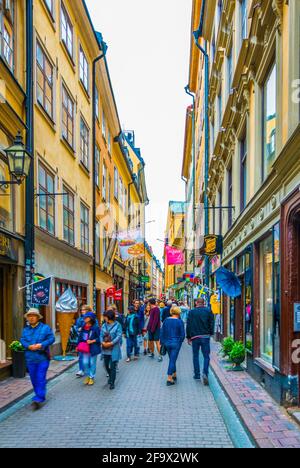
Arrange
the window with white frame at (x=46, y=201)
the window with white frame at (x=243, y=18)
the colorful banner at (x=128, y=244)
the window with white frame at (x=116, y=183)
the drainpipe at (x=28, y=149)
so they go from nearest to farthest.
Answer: the drainpipe at (x=28, y=149), the window with white frame at (x=243, y=18), the window with white frame at (x=46, y=201), the colorful banner at (x=128, y=244), the window with white frame at (x=116, y=183)

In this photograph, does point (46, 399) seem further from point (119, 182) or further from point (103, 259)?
point (119, 182)

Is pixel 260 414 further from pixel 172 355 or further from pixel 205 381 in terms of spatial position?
pixel 172 355

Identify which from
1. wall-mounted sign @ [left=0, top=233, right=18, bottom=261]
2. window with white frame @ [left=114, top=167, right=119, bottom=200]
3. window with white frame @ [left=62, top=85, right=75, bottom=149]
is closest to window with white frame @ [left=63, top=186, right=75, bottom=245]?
window with white frame @ [left=62, top=85, right=75, bottom=149]

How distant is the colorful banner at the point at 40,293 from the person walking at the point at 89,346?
1105 mm

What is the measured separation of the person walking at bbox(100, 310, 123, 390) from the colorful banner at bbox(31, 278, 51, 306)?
1609 millimetres

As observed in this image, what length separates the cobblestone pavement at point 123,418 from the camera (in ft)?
19.3

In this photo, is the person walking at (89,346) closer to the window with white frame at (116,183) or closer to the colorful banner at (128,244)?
the colorful banner at (128,244)

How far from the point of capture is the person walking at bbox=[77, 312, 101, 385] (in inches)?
394

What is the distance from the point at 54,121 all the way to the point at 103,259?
10747mm

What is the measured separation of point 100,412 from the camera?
7383 mm

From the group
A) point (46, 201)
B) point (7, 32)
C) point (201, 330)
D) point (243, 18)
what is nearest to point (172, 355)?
point (201, 330)

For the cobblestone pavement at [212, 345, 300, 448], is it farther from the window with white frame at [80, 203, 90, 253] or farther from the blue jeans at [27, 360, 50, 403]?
the window with white frame at [80, 203, 90, 253]

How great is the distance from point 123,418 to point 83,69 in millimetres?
16007

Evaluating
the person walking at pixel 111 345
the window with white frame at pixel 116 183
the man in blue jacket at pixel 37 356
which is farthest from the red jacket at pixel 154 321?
the window with white frame at pixel 116 183
